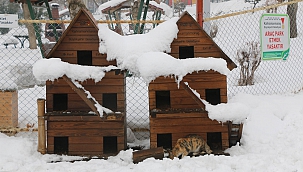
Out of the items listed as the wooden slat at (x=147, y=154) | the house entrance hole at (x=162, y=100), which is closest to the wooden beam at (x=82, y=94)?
the wooden slat at (x=147, y=154)

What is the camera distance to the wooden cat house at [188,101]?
13.2 ft

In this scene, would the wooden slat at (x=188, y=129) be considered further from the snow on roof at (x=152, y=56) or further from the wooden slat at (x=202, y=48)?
the wooden slat at (x=202, y=48)

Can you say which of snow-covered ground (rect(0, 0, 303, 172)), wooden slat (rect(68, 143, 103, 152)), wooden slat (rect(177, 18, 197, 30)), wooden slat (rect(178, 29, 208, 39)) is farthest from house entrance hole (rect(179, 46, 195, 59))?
wooden slat (rect(68, 143, 103, 152))

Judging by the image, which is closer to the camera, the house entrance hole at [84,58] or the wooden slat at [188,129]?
the wooden slat at [188,129]

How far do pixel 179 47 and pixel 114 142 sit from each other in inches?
63.7

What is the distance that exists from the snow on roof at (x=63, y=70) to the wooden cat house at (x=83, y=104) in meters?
0.12

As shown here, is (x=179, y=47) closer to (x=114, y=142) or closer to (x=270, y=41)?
(x=114, y=142)

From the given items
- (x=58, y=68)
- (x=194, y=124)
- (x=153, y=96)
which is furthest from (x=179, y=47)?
(x=58, y=68)

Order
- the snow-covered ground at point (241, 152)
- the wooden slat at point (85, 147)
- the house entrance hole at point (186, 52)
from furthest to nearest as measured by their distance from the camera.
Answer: the house entrance hole at point (186, 52) → the wooden slat at point (85, 147) → the snow-covered ground at point (241, 152)

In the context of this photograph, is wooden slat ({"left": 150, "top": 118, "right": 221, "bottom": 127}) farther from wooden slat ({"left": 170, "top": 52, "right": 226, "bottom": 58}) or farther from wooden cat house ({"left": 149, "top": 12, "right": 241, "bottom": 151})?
wooden slat ({"left": 170, "top": 52, "right": 226, "bottom": 58})

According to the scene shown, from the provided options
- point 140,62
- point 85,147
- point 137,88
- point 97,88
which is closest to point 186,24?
point 140,62

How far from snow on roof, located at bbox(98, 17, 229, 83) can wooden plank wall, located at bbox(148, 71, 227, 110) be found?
0.16 meters

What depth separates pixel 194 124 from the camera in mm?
4043

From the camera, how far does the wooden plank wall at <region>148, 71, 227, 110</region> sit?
13.2 feet
